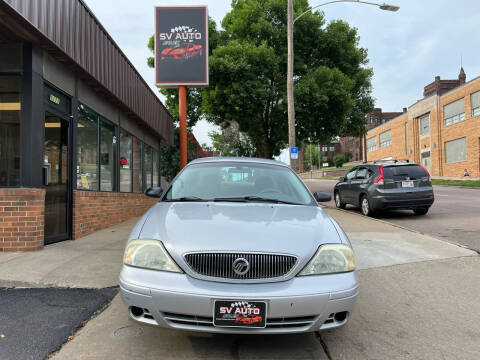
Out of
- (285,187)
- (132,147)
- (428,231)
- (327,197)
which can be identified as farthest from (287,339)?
(132,147)

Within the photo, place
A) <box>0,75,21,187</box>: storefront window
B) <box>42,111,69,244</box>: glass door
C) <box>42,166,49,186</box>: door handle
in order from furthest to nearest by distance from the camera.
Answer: <box>42,111,69,244</box>: glass door
<box>42,166,49,186</box>: door handle
<box>0,75,21,187</box>: storefront window

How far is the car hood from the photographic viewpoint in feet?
8.63

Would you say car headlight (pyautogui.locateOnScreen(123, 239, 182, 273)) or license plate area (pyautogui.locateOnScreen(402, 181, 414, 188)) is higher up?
license plate area (pyautogui.locateOnScreen(402, 181, 414, 188))

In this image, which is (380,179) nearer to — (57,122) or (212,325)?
(57,122)

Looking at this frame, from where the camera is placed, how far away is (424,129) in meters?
45.0

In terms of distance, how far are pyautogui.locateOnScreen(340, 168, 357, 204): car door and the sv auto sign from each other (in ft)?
19.0

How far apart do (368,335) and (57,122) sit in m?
6.28

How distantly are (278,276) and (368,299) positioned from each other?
1.89m

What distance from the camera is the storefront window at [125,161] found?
36.3ft

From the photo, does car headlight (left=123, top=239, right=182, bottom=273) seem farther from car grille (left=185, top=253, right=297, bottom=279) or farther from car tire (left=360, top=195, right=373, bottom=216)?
car tire (left=360, top=195, right=373, bottom=216)

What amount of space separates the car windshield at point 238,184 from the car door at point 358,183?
755 cm

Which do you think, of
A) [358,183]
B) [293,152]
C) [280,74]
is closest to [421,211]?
[358,183]

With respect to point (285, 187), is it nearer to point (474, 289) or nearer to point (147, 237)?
point (147, 237)

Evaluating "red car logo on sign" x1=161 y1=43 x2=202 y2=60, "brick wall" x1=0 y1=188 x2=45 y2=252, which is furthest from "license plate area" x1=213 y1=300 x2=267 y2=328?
"red car logo on sign" x1=161 y1=43 x2=202 y2=60
